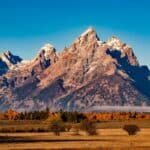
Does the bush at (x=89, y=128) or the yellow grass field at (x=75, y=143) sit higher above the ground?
the bush at (x=89, y=128)

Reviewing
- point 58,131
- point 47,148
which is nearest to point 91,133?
point 58,131

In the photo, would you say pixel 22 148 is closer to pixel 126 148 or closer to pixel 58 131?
pixel 126 148

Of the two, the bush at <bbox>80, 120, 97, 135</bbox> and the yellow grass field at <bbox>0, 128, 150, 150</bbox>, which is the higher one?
the bush at <bbox>80, 120, 97, 135</bbox>

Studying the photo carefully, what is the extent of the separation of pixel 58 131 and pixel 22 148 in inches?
2998

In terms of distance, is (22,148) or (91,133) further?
(91,133)

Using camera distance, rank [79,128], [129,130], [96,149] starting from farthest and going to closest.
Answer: [79,128]
[129,130]
[96,149]

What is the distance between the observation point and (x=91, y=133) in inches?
7190

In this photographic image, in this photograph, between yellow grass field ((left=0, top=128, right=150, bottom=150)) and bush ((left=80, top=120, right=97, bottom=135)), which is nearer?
yellow grass field ((left=0, top=128, right=150, bottom=150))

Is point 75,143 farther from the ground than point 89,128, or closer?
closer

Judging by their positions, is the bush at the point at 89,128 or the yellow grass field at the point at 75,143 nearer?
the yellow grass field at the point at 75,143

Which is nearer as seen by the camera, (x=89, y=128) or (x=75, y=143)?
(x=75, y=143)

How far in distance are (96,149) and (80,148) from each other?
5.16 meters

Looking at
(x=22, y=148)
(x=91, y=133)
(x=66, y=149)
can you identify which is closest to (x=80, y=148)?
(x=66, y=149)

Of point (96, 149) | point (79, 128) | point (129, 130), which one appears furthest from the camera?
point (79, 128)
